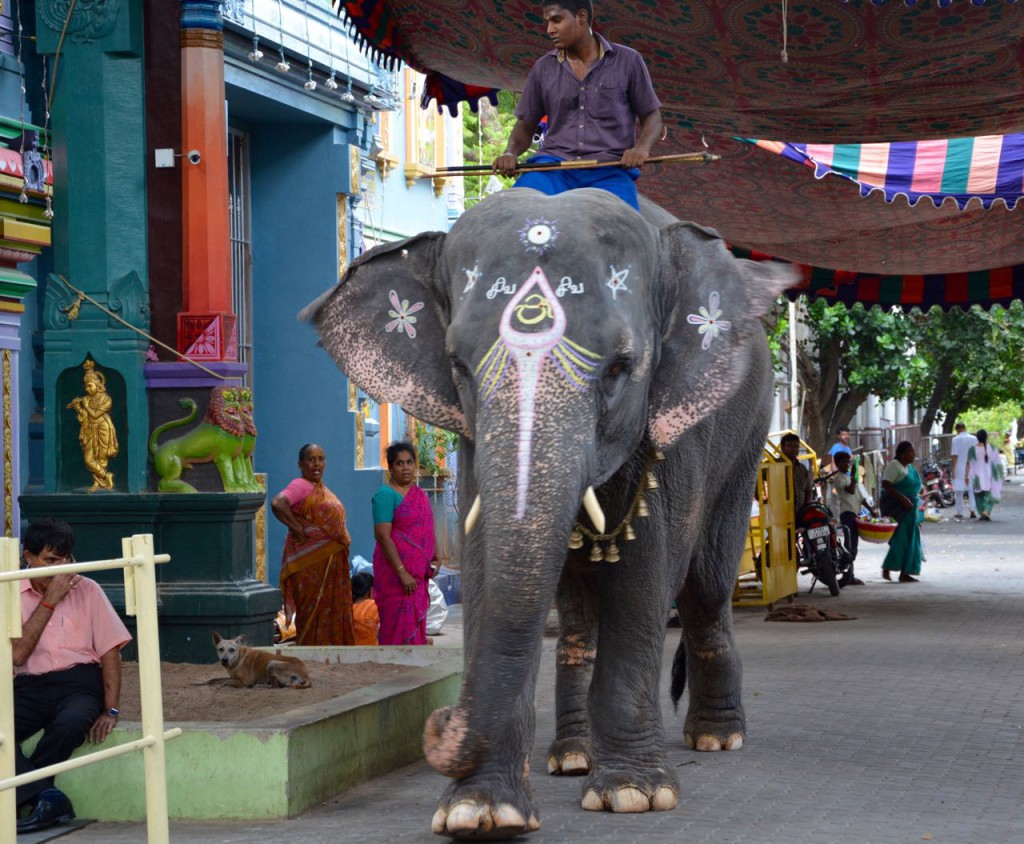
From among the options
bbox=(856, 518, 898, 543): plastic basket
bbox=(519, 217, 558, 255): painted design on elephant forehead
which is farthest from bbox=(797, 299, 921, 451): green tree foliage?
bbox=(519, 217, 558, 255): painted design on elephant forehead

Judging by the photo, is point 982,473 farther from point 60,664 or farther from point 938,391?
point 60,664

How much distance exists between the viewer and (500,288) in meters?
5.50

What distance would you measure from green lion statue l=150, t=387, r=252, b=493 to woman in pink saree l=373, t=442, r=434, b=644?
1.30 meters

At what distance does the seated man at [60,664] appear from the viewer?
6406mm

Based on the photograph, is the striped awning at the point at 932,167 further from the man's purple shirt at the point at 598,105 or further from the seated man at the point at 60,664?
the seated man at the point at 60,664

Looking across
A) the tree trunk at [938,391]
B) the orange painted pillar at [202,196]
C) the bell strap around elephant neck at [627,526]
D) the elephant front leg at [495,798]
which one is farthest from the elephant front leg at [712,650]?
the tree trunk at [938,391]

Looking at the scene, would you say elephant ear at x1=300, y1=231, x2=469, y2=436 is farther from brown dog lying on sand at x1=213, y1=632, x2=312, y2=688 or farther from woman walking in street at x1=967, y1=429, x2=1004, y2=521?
woman walking in street at x1=967, y1=429, x2=1004, y2=521

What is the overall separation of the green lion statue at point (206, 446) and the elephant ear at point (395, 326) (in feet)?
10.4

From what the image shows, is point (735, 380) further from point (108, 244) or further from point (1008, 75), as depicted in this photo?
point (108, 244)

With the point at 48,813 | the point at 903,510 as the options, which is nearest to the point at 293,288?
the point at 903,510

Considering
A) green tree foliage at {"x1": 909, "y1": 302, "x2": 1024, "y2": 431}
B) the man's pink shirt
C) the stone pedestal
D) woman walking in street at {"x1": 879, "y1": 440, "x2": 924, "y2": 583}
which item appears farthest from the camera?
green tree foliage at {"x1": 909, "y1": 302, "x2": 1024, "y2": 431}

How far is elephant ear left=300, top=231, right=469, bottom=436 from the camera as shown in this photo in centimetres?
595

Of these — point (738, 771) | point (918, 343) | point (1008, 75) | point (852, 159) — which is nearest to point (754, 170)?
point (852, 159)

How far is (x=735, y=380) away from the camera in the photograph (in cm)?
594
